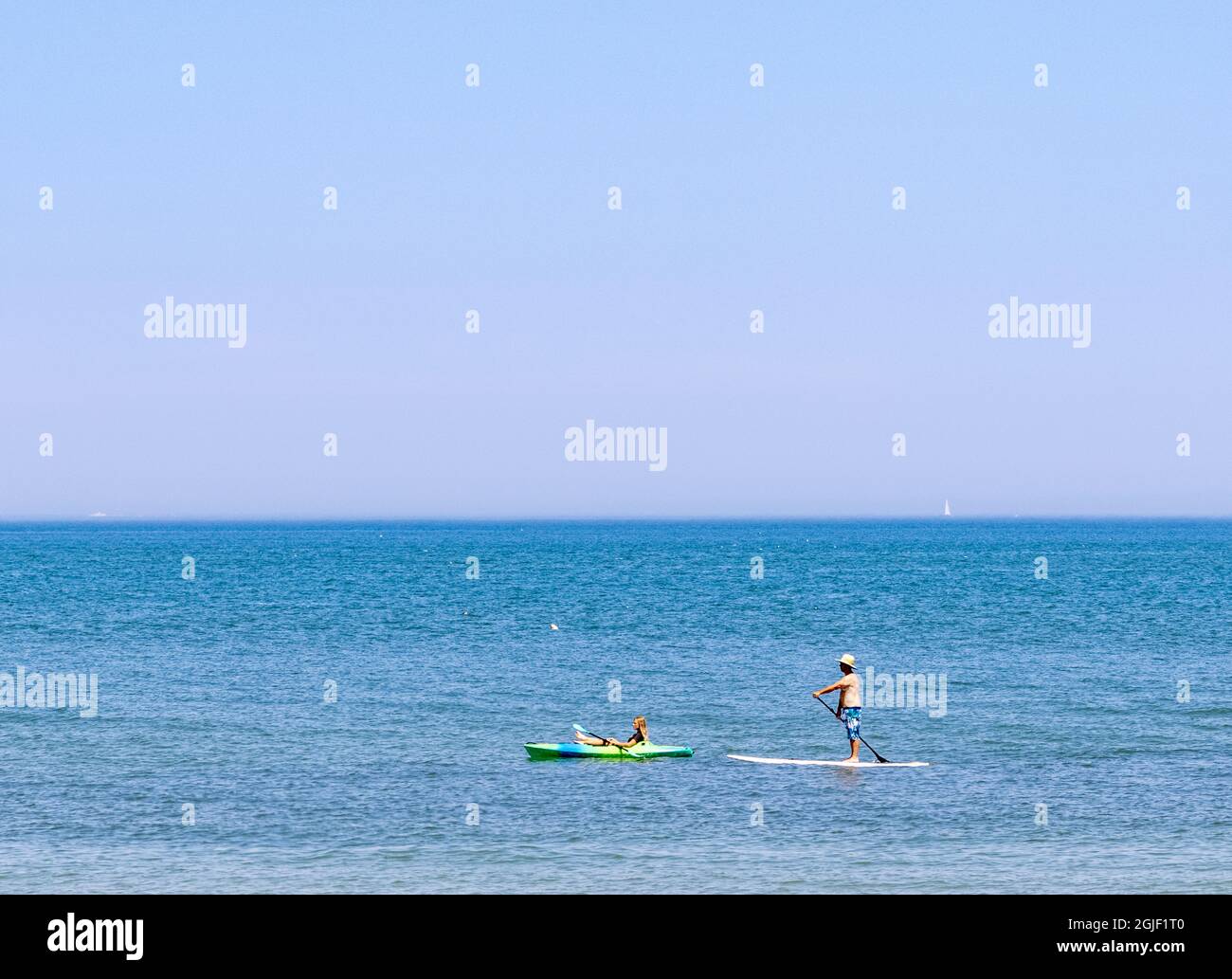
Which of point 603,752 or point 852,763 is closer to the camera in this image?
point 852,763

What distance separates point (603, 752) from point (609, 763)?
515 mm

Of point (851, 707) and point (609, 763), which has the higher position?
point (851, 707)

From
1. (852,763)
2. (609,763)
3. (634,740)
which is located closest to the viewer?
(852,763)

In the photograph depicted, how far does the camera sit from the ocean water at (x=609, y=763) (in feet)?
84.5

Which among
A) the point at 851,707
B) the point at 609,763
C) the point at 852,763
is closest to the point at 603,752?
the point at 609,763

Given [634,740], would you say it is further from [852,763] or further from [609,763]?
[852,763]

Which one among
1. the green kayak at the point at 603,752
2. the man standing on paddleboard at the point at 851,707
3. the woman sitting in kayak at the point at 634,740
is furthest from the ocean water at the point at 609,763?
the man standing on paddleboard at the point at 851,707

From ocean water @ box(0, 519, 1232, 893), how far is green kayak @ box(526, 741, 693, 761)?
1.60ft

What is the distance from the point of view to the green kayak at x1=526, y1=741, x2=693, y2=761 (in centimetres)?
3734

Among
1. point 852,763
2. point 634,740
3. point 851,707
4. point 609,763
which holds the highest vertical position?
point 851,707

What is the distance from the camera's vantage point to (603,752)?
123ft

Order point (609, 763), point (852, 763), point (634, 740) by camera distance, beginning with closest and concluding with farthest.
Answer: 1. point (852, 763)
2. point (609, 763)
3. point (634, 740)
